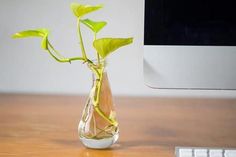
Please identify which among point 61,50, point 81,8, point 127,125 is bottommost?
point 127,125

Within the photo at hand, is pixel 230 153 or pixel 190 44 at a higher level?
pixel 190 44

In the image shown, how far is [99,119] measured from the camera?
2.27 ft

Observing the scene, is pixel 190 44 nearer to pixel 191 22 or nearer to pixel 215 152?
pixel 191 22

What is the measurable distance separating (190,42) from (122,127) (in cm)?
23

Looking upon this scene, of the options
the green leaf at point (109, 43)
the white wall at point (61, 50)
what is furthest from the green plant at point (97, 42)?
the white wall at point (61, 50)

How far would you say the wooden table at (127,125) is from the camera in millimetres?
684

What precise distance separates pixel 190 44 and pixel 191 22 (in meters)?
0.03

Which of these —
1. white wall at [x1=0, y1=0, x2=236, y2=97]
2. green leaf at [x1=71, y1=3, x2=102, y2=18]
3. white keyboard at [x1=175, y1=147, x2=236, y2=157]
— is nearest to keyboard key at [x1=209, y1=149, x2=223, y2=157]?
white keyboard at [x1=175, y1=147, x2=236, y2=157]

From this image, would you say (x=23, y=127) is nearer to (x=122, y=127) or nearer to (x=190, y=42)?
(x=122, y=127)

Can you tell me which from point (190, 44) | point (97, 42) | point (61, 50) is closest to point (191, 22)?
point (190, 44)

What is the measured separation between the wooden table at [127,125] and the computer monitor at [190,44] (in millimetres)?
112

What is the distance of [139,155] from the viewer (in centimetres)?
66

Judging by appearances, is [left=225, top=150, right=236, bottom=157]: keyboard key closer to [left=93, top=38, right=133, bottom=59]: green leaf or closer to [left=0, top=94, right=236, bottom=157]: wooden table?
[left=0, top=94, right=236, bottom=157]: wooden table

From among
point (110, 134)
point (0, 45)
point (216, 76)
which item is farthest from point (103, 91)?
point (0, 45)
